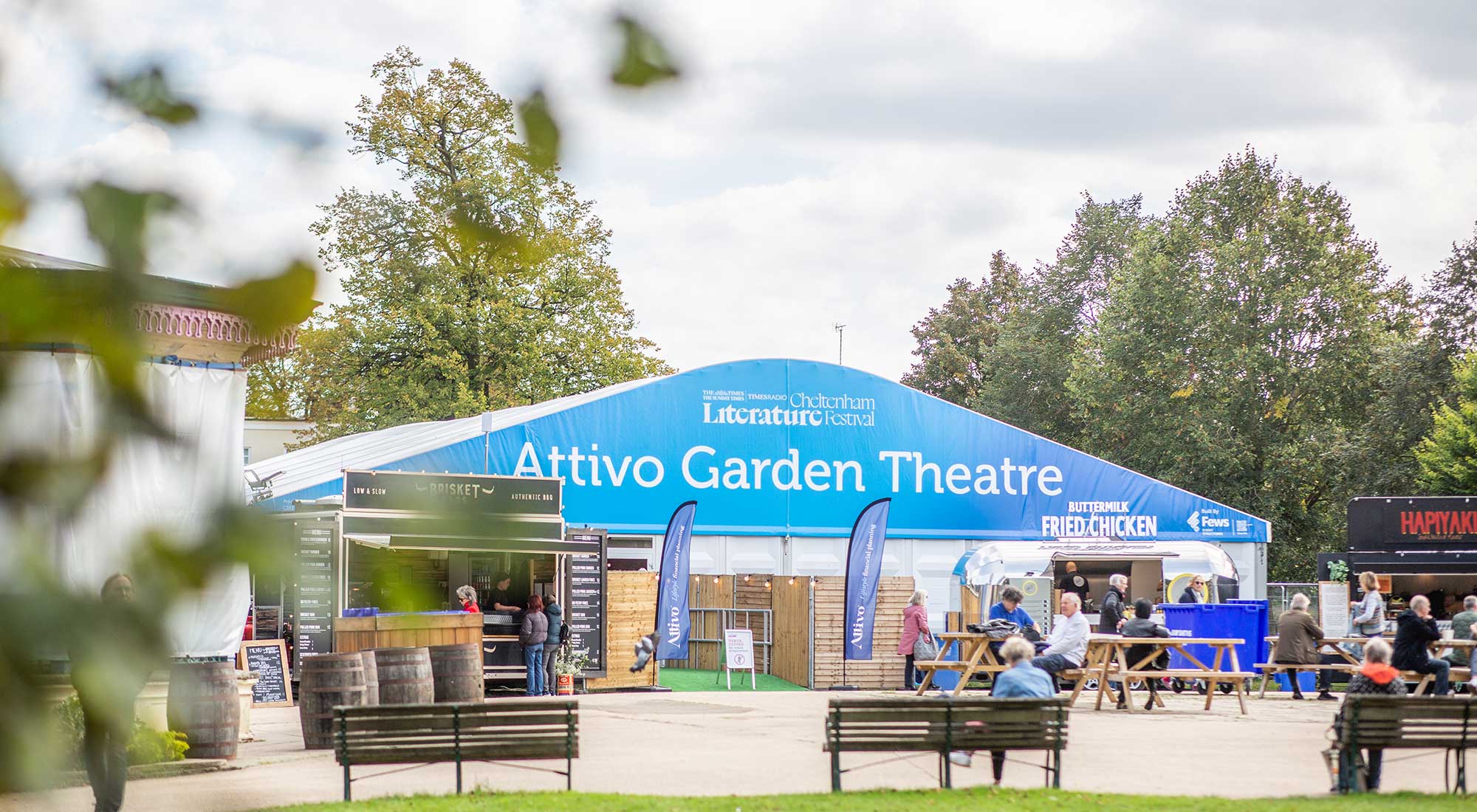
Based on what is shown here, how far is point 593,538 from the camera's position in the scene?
2025cm

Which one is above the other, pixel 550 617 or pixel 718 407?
pixel 718 407

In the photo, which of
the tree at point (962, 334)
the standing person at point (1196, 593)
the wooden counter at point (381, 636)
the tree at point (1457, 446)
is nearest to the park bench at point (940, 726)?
the wooden counter at point (381, 636)

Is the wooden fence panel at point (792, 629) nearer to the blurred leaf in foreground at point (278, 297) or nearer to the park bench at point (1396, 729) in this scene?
the park bench at point (1396, 729)

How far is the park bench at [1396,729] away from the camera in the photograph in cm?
964

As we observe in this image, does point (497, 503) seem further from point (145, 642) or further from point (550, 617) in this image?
point (550, 617)

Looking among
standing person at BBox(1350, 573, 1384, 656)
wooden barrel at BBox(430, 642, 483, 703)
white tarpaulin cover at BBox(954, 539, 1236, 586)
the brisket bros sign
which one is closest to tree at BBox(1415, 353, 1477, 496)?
the brisket bros sign

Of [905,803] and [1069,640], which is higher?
[1069,640]

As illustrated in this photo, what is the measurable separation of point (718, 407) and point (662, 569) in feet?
20.0

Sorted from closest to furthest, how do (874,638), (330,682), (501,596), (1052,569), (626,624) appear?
(330,682) → (501,596) → (626,624) → (874,638) → (1052,569)

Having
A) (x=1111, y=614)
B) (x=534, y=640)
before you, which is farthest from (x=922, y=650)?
(x=534, y=640)

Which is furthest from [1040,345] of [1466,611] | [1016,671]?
[1016,671]

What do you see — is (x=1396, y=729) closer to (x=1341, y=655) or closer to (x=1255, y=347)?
(x=1341, y=655)

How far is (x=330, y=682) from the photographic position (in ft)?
39.6

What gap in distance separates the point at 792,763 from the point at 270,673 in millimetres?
8567
